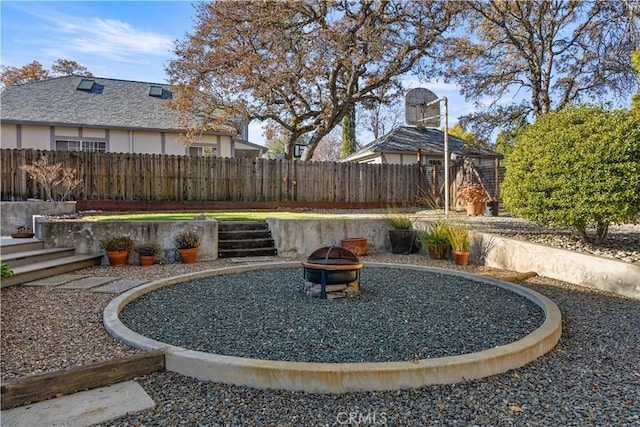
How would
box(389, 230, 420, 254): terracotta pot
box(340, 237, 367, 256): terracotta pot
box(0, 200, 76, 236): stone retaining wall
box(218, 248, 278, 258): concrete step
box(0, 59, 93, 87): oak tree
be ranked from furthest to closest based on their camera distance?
1. box(0, 59, 93, 87): oak tree
2. box(0, 200, 76, 236): stone retaining wall
3. box(389, 230, 420, 254): terracotta pot
4. box(340, 237, 367, 256): terracotta pot
5. box(218, 248, 278, 258): concrete step

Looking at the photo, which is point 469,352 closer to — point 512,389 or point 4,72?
point 512,389

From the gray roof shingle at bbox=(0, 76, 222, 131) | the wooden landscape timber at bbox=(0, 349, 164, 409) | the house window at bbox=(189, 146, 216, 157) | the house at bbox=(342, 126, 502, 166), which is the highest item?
the gray roof shingle at bbox=(0, 76, 222, 131)

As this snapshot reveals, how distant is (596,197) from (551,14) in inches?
529

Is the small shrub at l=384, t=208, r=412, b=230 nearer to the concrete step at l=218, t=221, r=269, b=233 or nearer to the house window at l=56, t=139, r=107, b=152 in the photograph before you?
the concrete step at l=218, t=221, r=269, b=233

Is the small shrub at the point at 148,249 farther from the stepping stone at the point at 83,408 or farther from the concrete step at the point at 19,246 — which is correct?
the stepping stone at the point at 83,408

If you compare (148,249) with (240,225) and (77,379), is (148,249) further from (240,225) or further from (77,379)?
(77,379)

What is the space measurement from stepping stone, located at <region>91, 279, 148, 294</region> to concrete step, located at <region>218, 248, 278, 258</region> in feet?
7.01

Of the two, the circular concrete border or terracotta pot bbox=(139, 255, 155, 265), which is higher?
terracotta pot bbox=(139, 255, 155, 265)

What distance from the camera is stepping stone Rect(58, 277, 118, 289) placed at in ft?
16.1

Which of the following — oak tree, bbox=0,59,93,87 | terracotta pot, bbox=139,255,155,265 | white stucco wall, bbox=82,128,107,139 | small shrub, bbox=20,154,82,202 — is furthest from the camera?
oak tree, bbox=0,59,93,87

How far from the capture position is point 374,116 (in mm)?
33812

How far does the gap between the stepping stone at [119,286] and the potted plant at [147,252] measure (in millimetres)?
1246

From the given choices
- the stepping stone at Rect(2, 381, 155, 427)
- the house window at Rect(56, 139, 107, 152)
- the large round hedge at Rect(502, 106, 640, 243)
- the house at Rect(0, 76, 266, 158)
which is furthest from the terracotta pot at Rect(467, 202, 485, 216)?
the house window at Rect(56, 139, 107, 152)

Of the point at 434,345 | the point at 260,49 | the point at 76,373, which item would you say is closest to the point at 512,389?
the point at 434,345
